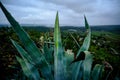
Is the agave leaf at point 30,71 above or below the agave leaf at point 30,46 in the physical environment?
below

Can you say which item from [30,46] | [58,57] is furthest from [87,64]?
[30,46]

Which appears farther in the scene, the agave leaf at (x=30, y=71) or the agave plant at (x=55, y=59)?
the agave leaf at (x=30, y=71)

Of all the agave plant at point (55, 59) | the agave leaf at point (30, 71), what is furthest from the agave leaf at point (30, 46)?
the agave leaf at point (30, 71)

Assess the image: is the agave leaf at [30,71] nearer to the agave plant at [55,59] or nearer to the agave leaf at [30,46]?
the agave plant at [55,59]

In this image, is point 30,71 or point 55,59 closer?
point 55,59

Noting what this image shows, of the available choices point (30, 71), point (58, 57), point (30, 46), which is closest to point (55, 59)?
point (58, 57)

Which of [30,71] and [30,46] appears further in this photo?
[30,71]

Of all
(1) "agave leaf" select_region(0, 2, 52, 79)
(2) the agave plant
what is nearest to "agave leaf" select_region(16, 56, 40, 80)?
(2) the agave plant

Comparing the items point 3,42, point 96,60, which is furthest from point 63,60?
point 3,42

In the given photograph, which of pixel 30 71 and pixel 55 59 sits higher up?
pixel 55 59

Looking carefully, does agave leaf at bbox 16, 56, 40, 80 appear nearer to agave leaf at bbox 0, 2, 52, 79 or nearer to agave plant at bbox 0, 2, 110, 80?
agave plant at bbox 0, 2, 110, 80

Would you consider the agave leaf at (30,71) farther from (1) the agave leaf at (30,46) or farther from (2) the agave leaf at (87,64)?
(2) the agave leaf at (87,64)

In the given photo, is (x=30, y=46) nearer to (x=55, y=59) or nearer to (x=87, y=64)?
(x=55, y=59)

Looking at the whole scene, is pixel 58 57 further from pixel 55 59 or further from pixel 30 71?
pixel 30 71
